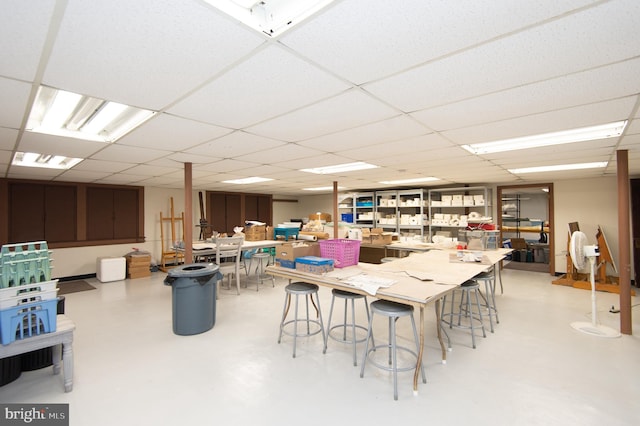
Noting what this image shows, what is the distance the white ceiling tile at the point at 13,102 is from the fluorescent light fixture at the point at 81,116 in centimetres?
8

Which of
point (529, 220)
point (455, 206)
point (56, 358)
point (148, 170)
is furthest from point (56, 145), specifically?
point (529, 220)

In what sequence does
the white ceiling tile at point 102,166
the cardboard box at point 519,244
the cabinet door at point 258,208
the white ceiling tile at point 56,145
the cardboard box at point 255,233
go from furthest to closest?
1. the cabinet door at point 258,208
2. the cardboard box at point 519,244
3. the cardboard box at point 255,233
4. the white ceiling tile at point 102,166
5. the white ceiling tile at point 56,145

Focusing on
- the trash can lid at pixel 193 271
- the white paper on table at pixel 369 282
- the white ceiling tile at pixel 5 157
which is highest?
the white ceiling tile at pixel 5 157

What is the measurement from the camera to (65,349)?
2.38 metres

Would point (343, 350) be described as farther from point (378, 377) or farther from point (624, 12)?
point (624, 12)

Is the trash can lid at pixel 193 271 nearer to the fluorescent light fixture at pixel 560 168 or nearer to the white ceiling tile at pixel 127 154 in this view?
the white ceiling tile at pixel 127 154

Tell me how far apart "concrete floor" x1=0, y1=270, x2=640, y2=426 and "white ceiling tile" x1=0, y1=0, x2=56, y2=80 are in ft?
7.60

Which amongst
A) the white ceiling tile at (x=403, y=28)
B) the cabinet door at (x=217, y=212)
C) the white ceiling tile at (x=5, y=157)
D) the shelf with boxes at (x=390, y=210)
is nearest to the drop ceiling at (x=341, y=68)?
the white ceiling tile at (x=403, y=28)

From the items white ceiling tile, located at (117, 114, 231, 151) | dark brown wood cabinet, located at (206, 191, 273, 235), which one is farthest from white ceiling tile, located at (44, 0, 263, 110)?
dark brown wood cabinet, located at (206, 191, 273, 235)

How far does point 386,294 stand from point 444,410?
2.98ft

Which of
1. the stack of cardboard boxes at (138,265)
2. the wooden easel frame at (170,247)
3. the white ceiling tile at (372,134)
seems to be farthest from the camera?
the wooden easel frame at (170,247)

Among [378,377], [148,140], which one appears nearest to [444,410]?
[378,377]

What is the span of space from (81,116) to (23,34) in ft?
4.99

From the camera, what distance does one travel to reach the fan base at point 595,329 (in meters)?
3.40
